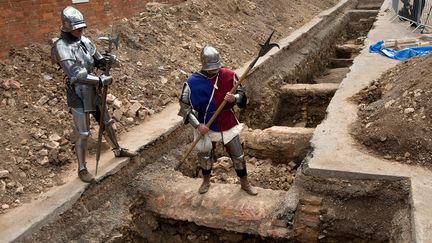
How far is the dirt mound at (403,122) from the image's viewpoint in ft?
14.0

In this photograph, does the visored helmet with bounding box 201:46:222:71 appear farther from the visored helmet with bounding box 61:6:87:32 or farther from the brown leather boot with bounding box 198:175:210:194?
the brown leather boot with bounding box 198:175:210:194

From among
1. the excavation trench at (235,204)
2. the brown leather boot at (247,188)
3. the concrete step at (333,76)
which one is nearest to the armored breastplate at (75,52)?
the excavation trench at (235,204)

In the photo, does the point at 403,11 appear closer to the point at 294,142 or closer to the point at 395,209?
the point at 294,142

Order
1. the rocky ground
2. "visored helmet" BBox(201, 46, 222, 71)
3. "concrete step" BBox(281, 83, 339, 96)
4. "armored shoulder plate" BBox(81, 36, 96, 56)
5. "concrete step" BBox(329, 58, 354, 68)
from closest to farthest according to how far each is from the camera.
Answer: "visored helmet" BBox(201, 46, 222, 71)
"armored shoulder plate" BBox(81, 36, 96, 56)
the rocky ground
"concrete step" BBox(281, 83, 339, 96)
"concrete step" BBox(329, 58, 354, 68)

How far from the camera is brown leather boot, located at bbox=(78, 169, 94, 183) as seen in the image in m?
4.29

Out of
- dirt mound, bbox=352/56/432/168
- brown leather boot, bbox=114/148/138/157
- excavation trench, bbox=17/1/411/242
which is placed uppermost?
dirt mound, bbox=352/56/432/168

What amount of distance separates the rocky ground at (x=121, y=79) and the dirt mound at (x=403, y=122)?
3173 mm

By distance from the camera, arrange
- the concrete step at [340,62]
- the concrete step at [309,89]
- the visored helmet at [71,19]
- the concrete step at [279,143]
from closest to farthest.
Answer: the visored helmet at [71,19] → the concrete step at [279,143] → the concrete step at [309,89] → the concrete step at [340,62]

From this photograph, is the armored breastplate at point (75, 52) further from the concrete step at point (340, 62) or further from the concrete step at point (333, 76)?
the concrete step at point (340, 62)

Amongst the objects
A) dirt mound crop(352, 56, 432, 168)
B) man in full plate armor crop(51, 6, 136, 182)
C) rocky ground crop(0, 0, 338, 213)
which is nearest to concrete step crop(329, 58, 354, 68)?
rocky ground crop(0, 0, 338, 213)

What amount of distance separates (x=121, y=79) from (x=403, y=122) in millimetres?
4130

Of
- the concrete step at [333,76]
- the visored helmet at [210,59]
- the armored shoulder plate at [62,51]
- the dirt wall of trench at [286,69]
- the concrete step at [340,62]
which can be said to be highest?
the armored shoulder plate at [62,51]

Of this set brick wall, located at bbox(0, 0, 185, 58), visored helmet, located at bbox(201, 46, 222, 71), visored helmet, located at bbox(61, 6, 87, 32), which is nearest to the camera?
visored helmet, located at bbox(61, 6, 87, 32)

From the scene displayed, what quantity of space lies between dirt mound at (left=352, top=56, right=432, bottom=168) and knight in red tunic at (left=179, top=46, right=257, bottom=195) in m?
1.59
